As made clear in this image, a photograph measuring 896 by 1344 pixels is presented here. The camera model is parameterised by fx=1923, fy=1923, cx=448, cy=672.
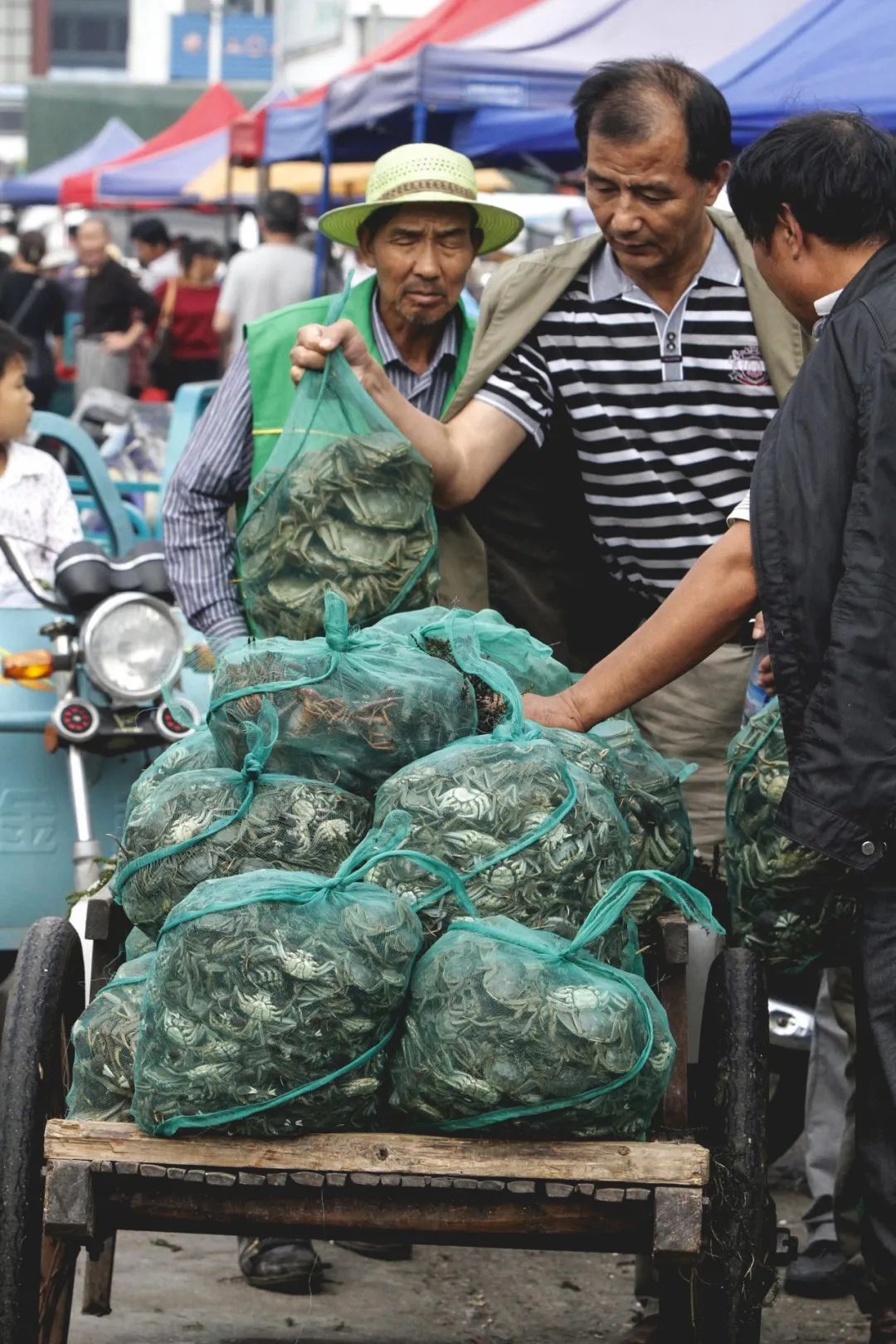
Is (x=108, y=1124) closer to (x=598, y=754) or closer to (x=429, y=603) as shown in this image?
(x=598, y=754)

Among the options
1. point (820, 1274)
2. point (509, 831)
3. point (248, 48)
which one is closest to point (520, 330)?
point (509, 831)

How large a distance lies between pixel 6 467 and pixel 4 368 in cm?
32

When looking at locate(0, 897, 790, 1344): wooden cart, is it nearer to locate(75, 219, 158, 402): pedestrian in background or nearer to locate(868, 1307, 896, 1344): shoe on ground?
locate(868, 1307, 896, 1344): shoe on ground

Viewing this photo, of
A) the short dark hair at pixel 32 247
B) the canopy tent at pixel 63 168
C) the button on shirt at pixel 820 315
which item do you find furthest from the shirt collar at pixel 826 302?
the canopy tent at pixel 63 168

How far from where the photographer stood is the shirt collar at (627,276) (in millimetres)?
4242

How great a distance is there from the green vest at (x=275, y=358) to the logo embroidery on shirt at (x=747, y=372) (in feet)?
2.01

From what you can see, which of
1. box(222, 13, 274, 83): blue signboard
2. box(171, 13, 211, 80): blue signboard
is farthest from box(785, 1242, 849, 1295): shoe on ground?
box(171, 13, 211, 80): blue signboard

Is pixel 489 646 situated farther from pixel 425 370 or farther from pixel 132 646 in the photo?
pixel 132 646

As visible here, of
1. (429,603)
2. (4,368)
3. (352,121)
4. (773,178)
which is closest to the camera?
→ (773,178)

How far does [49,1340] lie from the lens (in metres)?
3.21

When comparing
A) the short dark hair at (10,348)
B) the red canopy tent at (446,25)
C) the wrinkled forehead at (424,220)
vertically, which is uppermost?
the red canopy tent at (446,25)

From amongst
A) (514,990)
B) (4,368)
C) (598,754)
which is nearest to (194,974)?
(514,990)

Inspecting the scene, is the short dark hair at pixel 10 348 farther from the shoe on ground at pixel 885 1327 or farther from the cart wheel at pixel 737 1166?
the shoe on ground at pixel 885 1327

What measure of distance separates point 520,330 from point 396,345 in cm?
30
